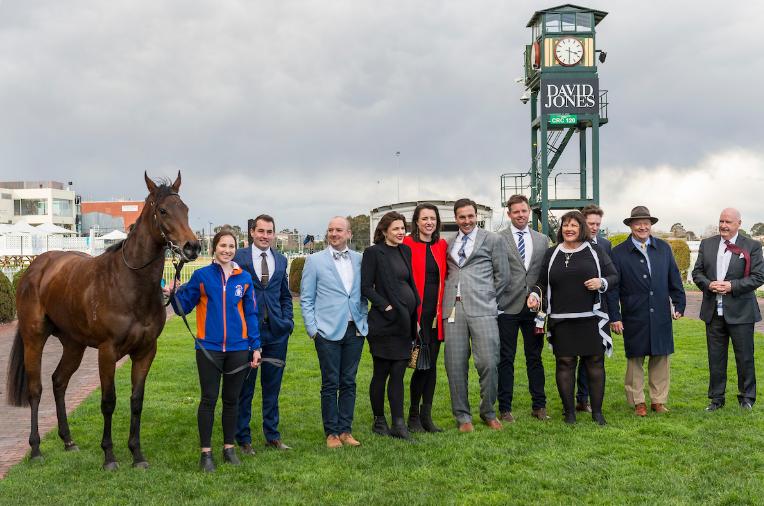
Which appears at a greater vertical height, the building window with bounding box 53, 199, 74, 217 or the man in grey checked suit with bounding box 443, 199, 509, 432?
the building window with bounding box 53, 199, 74, 217

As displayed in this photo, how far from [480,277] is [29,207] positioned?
9726 centimetres

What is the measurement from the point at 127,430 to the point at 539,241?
4196mm

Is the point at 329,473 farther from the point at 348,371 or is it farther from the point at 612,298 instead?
the point at 612,298

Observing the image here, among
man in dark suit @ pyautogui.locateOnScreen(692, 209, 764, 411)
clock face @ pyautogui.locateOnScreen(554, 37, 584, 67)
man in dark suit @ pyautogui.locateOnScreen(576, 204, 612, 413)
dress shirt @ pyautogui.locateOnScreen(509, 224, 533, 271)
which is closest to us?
dress shirt @ pyautogui.locateOnScreen(509, 224, 533, 271)

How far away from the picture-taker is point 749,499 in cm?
438

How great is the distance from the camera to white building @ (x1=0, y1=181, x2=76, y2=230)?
88.2m

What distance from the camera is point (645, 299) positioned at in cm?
669

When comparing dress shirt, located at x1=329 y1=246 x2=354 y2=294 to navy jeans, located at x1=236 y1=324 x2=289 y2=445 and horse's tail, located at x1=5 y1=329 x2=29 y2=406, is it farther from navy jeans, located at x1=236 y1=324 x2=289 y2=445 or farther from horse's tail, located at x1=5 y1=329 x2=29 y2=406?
horse's tail, located at x1=5 y1=329 x2=29 y2=406

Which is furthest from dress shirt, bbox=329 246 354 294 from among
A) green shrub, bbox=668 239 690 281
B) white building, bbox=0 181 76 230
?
white building, bbox=0 181 76 230

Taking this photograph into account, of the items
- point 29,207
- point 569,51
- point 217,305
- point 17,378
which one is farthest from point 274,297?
point 29,207

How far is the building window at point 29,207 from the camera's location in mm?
89938

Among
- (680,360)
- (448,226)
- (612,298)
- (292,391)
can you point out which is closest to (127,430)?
(292,391)

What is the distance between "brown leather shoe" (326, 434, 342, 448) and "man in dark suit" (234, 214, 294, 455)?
34 centimetres

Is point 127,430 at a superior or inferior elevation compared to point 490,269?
inferior
